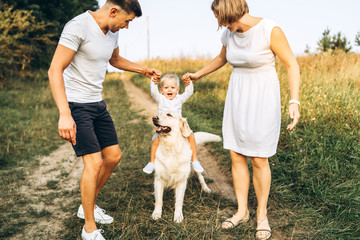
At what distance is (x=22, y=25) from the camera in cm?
1130

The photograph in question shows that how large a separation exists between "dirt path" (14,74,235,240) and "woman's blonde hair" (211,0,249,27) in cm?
222

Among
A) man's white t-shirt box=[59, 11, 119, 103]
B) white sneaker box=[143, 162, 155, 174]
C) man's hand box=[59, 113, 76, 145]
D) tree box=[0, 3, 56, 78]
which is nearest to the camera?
man's hand box=[59, 113, 76, 145]

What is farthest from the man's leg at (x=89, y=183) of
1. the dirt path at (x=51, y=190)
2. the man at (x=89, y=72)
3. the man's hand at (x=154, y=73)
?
the man's hand at (x=154, y=73)

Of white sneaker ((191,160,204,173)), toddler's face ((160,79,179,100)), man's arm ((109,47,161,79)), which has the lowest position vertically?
white sneaker ((191,160,204,173))

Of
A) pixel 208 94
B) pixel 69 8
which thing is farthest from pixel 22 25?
pixel 208 94

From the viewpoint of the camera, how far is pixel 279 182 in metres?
3.56

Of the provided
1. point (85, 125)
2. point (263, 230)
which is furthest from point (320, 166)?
point (85, 125)

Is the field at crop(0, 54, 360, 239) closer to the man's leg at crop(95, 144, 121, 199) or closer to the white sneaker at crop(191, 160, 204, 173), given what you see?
the white sneaker at crop(191, 160, 204, 173)

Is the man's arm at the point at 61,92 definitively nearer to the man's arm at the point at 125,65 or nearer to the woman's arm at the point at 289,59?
the man's arm at the point at 125,65

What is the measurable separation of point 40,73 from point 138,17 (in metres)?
15.2

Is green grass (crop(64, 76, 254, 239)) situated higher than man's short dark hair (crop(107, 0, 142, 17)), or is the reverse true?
man's short dark hair (crop(107, 0, 142, 17))

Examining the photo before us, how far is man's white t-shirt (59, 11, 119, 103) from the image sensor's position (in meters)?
2.23

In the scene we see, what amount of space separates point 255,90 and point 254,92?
20mm

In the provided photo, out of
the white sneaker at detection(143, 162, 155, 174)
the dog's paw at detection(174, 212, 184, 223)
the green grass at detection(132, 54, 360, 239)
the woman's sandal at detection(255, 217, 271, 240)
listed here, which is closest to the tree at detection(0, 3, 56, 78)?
the green grass at detection(132, 54, 360, 239)
